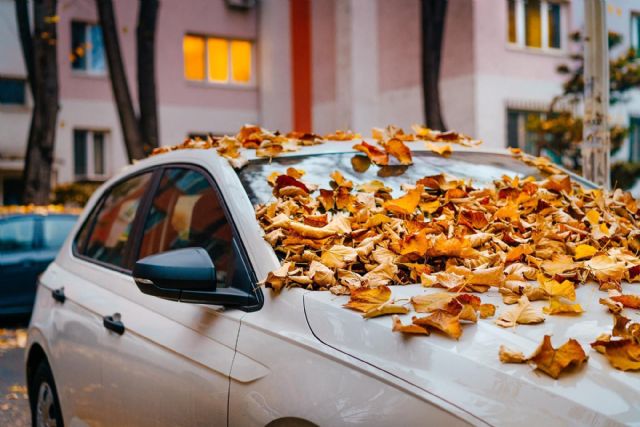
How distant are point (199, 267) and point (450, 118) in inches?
804

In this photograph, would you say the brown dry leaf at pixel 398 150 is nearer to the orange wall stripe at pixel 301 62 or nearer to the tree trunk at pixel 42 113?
the tree trunk at pixel 42 113

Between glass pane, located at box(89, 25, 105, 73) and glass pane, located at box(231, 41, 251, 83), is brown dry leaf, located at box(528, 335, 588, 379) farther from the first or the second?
glass pane, located at box(231, 41, 251, 83)

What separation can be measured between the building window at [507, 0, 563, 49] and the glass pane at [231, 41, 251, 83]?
10.1 m

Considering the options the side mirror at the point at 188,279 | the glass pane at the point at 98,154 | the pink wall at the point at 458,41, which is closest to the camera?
the side mirror at the point at 188,279

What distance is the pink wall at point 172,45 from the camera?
26656mm

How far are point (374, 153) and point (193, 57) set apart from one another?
25.7 meters

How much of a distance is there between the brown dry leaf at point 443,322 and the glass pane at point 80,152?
1019 inches

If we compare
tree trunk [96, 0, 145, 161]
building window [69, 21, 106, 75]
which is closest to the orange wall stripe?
building window [69, 21, 106, 75]

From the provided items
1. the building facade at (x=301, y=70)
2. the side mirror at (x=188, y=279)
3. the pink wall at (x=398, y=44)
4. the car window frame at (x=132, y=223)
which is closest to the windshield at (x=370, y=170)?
the side mirror at (x=188, y=279)

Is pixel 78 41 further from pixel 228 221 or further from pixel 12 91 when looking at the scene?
pixel 228 221

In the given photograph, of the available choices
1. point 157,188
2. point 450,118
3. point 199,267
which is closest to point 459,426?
point 199,267

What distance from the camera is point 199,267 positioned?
9.17ft

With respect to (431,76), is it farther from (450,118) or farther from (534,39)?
(534,39)

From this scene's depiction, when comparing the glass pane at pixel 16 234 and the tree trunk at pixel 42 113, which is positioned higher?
the tree trunk at pixel 42 113
